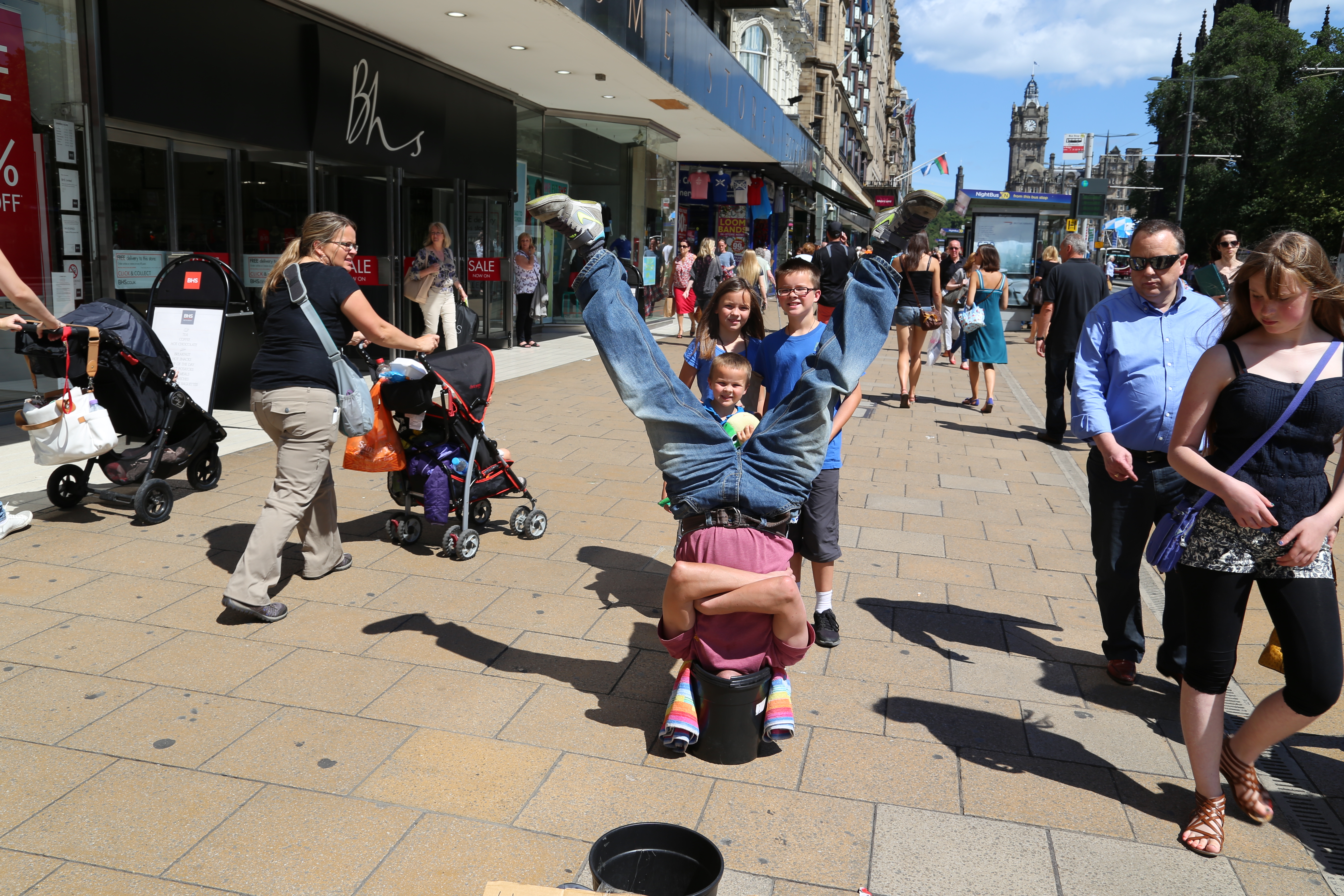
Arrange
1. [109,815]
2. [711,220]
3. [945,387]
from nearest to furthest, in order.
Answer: [109,815] → [945,387] → [711,220]

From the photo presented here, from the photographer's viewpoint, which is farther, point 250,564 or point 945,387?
point 945,387

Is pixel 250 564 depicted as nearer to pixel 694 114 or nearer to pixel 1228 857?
pixel 1228 857

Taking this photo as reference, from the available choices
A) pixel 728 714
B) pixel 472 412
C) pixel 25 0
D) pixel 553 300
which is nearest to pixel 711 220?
pixel 553 300

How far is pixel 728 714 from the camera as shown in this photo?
3.46m

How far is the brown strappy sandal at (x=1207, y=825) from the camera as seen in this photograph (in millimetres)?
3062

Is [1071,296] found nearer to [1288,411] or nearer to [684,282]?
[1288,411]

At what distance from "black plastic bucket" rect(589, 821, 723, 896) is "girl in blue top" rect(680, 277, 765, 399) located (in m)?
2.42

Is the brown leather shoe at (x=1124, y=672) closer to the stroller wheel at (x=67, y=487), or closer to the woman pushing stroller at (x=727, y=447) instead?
the woman pushing stroller at (x=727, y=447)

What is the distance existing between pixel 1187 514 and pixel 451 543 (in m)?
3.74

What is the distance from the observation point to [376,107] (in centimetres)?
1198

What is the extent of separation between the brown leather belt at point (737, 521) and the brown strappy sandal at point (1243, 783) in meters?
1.60

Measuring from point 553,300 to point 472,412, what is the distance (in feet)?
50.4

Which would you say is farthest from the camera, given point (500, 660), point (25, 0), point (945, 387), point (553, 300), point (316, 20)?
point (553, 300)

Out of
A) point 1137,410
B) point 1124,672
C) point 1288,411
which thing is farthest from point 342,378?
point 1288,411
